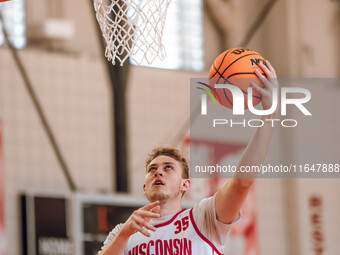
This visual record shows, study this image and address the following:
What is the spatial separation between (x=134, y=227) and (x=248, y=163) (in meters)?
0.68

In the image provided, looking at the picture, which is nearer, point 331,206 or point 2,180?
point 2,180

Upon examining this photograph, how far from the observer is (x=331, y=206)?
15.1m

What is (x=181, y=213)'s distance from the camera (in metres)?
4.95

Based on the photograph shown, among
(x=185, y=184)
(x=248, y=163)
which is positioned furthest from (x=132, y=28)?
(x=248, y=163)

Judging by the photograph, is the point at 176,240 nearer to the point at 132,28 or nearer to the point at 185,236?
the point at 185,236

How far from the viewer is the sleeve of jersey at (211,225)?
A: 15.7 feet

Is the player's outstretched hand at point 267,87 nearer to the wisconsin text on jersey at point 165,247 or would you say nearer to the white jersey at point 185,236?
the white jersey at point 185,236

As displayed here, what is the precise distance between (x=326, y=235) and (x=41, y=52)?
576 centimetres

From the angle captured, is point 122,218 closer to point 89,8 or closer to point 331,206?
point 89,8

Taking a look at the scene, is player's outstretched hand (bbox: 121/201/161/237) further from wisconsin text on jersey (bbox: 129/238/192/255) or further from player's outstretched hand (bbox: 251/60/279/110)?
player's outstretched hand (bbox: 251/60/279/110)

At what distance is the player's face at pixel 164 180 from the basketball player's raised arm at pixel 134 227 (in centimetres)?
20

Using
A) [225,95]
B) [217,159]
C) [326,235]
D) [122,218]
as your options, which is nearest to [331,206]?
[326,235]

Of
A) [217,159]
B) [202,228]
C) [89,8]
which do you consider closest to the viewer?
[202,228]

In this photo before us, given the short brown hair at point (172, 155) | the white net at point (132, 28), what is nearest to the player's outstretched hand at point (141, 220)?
the short brown hair at point (172, 155)
